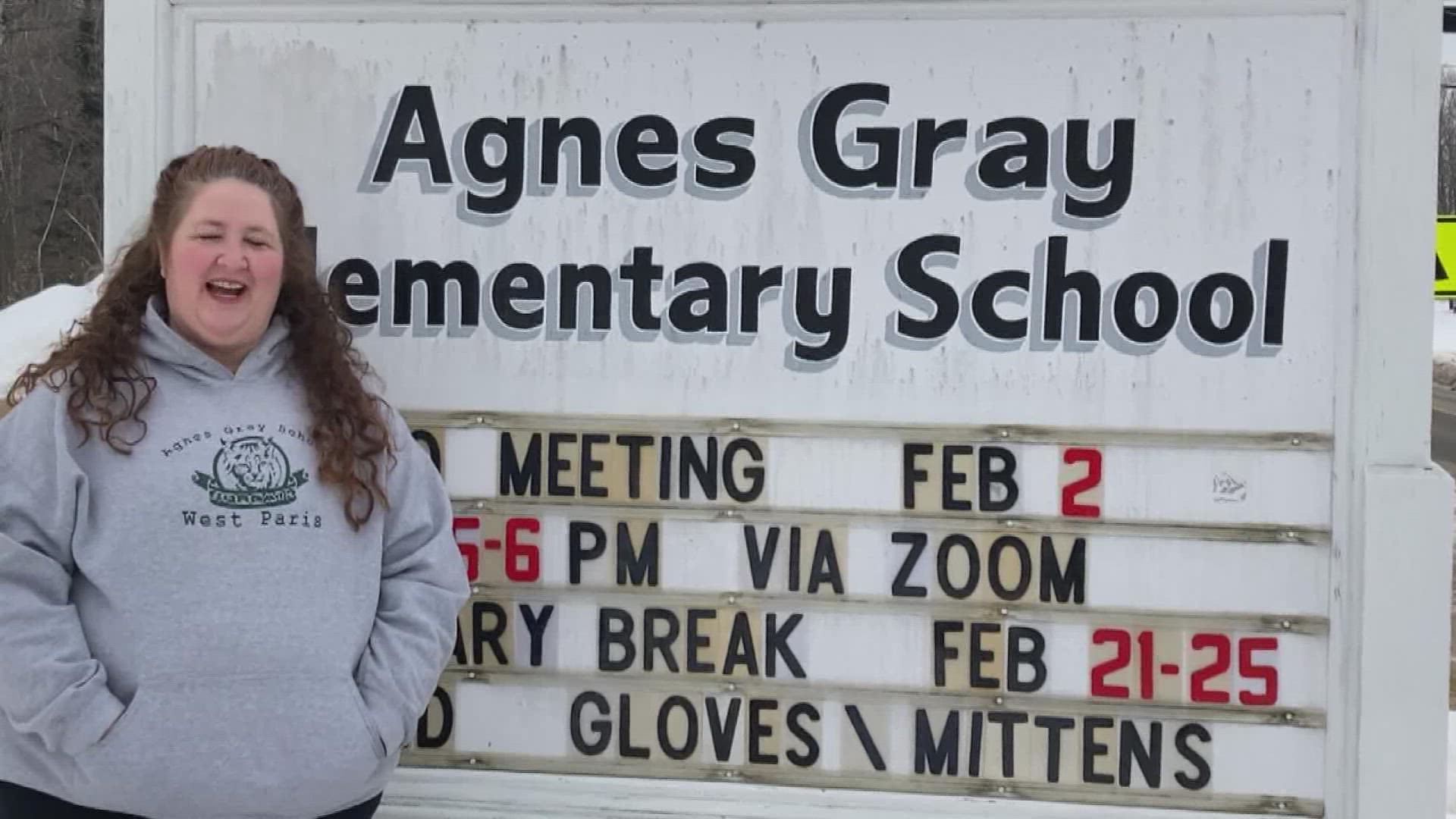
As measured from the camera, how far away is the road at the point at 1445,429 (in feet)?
39.7

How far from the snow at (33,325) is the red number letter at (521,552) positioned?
5.24 metres

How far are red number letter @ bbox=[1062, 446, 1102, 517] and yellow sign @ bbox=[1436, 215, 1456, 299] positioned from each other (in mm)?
6564

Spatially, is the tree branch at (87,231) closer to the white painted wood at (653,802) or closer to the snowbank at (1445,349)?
the snowbank at (1445,349)

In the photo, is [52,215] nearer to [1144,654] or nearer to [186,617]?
[186,617]

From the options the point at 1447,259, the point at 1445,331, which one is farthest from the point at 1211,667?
the point at 1445,331

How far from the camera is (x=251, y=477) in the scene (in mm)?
2137

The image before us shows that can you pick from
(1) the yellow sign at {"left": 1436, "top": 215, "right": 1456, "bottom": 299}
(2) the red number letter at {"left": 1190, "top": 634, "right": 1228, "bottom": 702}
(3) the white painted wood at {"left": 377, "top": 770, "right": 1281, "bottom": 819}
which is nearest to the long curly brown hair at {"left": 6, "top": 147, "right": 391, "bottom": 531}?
(3) the white painted wood at {"left": 377, "top": 770, "right": 1281, "bottom": 819}

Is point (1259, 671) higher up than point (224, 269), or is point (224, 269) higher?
point (224, 269)

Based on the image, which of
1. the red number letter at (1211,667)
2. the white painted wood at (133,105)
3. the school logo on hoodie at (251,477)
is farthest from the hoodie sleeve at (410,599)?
the red number letter at (1211,667)

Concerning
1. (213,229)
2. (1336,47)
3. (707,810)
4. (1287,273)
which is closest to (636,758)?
(707,810)

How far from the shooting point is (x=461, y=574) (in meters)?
2.44

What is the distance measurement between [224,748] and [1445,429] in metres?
14.9

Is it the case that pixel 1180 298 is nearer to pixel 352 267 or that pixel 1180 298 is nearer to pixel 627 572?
pixel 627 572

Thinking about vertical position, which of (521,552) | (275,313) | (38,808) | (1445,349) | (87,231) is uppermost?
(87,231)
